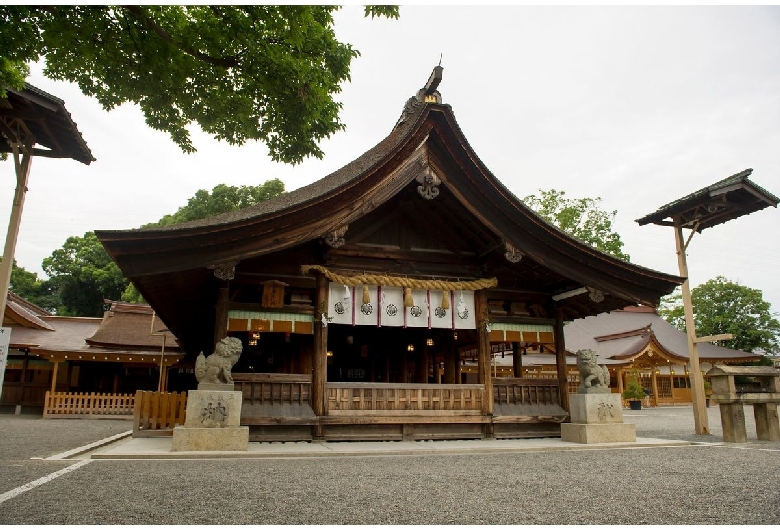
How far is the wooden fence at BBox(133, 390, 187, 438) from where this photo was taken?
1033 cm

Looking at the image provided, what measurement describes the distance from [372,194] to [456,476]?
5.54 metres

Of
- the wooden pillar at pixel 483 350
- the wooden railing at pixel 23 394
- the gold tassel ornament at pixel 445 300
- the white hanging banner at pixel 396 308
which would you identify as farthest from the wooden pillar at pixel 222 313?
the wooden railing at pixel 23 394

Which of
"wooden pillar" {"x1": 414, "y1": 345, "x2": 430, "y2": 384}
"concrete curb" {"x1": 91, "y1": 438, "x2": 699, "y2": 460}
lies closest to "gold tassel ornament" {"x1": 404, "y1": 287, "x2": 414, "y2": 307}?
"concrete curb" {"x1": 91, "y1": 438, "x2": 699, "y2": 460}

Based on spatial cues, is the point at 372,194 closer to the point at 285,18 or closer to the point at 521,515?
the point at 285,18

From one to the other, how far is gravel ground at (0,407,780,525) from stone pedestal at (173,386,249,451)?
31.7 inches

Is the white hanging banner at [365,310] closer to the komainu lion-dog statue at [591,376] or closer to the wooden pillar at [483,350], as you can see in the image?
the wooden pillar at [483,350]

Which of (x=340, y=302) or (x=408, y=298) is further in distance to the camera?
(x=408, y=298)

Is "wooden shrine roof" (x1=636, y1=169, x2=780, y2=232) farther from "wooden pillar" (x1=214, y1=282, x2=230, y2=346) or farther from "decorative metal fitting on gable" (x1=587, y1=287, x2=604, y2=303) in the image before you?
"wooden pillar" (x1=214, y1=282, x2=230, y2=346)

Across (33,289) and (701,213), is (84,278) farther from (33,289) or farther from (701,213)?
(701,213)

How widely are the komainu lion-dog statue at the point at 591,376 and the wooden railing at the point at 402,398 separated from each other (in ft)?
6.70

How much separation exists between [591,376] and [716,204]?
622cm

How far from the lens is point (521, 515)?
13.6ft

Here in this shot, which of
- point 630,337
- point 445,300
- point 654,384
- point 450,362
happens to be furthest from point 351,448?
point 654,384

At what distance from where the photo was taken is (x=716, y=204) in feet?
41.8
